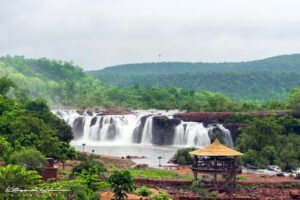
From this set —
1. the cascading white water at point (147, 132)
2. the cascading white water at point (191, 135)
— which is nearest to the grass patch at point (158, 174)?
the cascading white water at point (191, 135)

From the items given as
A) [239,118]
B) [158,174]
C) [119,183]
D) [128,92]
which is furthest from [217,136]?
[128,92]

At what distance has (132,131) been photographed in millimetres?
51688

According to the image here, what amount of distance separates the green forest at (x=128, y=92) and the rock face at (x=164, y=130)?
24.8 feet

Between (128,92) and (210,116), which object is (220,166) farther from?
(128,92)

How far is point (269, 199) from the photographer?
2211 cm

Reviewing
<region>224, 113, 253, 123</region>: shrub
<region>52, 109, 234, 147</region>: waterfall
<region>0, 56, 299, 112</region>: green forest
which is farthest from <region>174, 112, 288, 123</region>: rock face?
<region>0, 56, 299, 112</region>: green forest

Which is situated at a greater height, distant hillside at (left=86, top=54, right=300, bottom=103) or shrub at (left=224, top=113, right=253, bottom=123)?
distant hillside at (left=86, top=54, right=300, bottom=103)

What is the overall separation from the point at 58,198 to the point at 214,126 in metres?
34.0

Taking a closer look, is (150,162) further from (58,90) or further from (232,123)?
(58,90)

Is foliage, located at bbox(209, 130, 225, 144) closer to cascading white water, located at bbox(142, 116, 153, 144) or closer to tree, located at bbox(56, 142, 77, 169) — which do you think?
cascading white water, located at bbox(142, 116, 153, 144)

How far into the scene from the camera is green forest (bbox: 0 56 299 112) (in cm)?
6172

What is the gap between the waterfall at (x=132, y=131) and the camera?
47.2 metres

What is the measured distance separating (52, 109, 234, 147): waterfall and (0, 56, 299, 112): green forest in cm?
790

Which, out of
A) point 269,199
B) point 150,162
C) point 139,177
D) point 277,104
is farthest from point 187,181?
point 277,104
